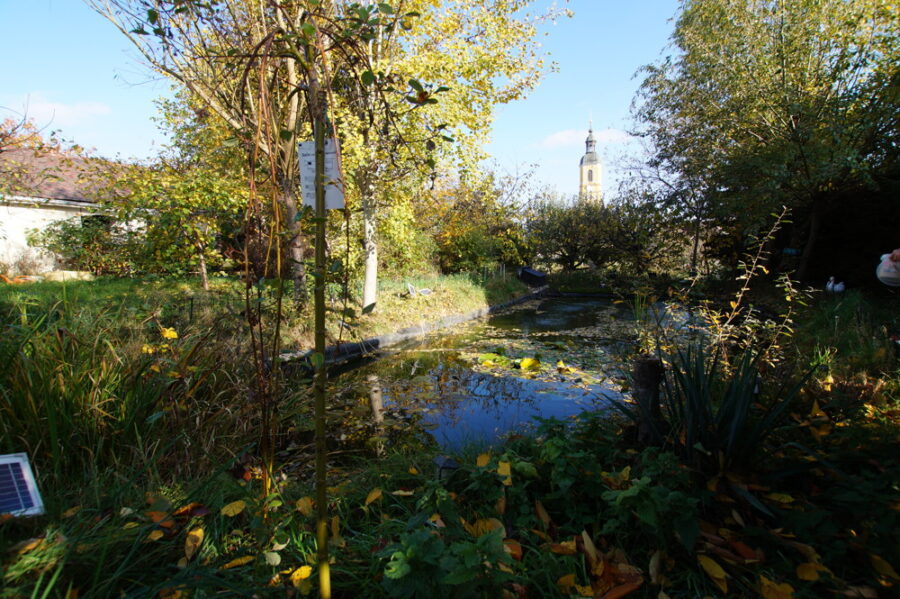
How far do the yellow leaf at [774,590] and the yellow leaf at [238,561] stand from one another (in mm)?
1676

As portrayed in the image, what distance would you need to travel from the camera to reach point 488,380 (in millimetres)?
5031

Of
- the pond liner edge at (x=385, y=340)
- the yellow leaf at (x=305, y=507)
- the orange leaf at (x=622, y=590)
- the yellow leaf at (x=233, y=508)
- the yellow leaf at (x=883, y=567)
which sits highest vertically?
the yellow leaf at (x=883, y=567)

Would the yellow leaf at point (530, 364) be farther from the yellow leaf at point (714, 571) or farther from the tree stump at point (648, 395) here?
the yellow leaf at point (714, 571)

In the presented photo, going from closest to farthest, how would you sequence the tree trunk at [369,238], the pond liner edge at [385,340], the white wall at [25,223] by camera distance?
the pond liner edge at [385,340]
the tree trunk at [369,238]
the white wall at [25,223]

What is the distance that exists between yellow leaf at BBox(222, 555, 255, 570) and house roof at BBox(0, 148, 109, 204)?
21.0ft

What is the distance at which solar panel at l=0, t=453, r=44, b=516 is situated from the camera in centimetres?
151

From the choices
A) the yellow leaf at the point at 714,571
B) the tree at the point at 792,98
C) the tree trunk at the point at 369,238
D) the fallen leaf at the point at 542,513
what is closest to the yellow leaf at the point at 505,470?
the fallen leaf at the point at 542,513

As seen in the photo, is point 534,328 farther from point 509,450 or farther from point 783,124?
point 509,450

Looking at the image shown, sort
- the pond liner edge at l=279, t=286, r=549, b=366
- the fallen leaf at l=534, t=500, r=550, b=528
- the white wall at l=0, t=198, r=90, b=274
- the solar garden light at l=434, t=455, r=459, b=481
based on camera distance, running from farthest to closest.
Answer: the white wall at l=0, t=198, r=90, b=274 < the pond liner edge at l=279, t=286, r=549, b=366 < the solar garden light at l=434, t=455, r=459, b=481 < the fallen leaf at l=534, t=500, r=550, b=528

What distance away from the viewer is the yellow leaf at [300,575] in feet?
4.66

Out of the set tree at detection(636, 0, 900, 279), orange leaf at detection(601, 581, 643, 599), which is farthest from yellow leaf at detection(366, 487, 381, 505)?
tree at detection(636, 0, 900, 279)

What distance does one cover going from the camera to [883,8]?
6824mm

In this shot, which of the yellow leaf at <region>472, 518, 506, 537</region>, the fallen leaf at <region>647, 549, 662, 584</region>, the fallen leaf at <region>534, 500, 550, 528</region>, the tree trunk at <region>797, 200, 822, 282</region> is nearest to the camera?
the fallen leaf at <region>647, 549, 662, 584</region>

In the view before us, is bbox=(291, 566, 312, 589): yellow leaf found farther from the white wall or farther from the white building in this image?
the white wall
